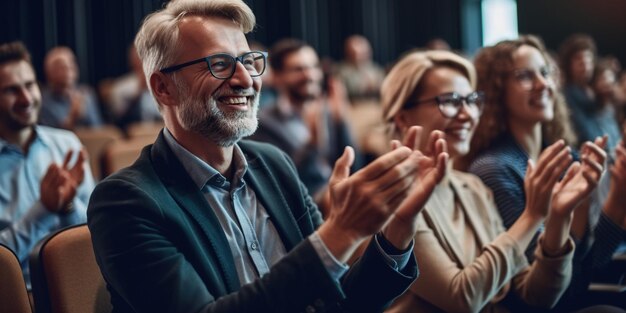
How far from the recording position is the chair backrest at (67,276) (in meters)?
1.52

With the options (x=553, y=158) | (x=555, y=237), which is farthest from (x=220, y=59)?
(x=555, y=237)

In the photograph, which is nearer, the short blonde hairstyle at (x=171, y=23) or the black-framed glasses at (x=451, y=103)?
the short blonde hairstyle at (x=171, y=23)

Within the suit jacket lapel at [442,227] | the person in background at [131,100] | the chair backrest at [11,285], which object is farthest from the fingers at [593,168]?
the person in background at [131,100]

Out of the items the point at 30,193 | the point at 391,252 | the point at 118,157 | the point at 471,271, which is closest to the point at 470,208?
the point at 471,271

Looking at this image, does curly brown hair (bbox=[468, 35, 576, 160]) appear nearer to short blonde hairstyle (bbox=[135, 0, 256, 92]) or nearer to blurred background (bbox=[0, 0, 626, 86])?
short blonde hairstyle (bbox=[135, 0, 256, 92])

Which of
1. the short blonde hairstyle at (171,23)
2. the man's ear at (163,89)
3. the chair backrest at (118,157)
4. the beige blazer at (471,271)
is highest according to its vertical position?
the short blonde hairstyle at (171,23)

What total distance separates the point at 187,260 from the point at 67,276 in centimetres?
34

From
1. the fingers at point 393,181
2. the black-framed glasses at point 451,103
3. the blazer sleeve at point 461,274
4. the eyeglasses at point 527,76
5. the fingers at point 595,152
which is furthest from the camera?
the eyeglasses at point 527,76

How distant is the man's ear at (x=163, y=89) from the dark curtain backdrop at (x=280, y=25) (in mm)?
1892

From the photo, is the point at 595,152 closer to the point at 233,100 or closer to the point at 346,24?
the point at 233,100

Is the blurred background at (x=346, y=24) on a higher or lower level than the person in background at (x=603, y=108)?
higher

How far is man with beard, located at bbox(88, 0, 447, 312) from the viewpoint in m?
1.24

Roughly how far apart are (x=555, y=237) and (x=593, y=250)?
342 millimetres

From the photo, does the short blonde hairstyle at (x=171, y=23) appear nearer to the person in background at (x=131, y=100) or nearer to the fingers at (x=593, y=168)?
the fingers at (x=593, y=168)
